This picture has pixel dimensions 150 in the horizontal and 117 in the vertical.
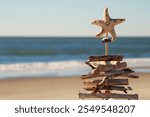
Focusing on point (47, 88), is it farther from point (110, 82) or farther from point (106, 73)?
point (106, 73)

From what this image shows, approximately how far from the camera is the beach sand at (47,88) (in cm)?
953

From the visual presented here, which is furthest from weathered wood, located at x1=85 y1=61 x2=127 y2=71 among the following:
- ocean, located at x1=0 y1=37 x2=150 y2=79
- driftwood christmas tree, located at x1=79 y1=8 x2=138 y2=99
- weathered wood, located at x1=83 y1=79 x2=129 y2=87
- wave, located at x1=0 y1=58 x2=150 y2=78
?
wave, located at x1=0 y1=58 x2=150 y2=78

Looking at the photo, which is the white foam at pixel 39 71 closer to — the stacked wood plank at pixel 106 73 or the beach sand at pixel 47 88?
the beach sand at pixel 47 88

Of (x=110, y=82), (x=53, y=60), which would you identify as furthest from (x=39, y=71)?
(x=53, y=60)

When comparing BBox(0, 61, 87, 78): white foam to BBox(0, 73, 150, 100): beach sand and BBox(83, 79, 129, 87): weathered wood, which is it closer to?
BBox(0, 73, 150, 100): beach sand

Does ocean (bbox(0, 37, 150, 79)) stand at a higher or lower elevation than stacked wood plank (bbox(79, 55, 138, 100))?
higher

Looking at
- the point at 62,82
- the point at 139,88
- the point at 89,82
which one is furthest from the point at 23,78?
the point at 89,82

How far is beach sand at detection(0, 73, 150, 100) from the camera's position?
953 cm

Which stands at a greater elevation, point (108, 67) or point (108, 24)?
point (108, 24)

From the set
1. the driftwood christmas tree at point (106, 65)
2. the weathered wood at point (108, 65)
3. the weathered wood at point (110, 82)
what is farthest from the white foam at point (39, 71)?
the weathered wood at point (108, 65)

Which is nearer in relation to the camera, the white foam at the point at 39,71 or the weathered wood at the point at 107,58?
the weathered wood at the point at 107,58

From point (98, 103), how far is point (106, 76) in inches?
16.3

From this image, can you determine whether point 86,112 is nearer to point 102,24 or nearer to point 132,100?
point 132,100

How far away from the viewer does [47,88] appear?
427 inches
